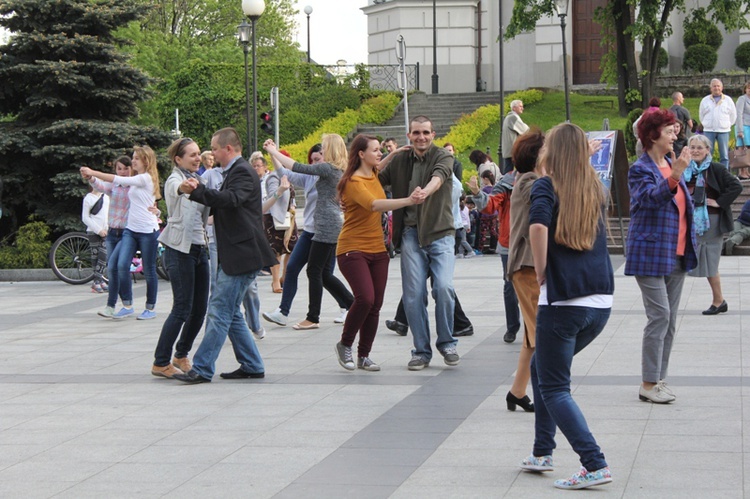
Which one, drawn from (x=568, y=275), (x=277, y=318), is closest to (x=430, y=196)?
(x=277, y=318)

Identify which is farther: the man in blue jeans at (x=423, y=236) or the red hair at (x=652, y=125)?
the man in blue jeans at (x=423, y=236)

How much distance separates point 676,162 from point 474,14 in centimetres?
3735

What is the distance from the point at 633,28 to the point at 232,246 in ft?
86.4

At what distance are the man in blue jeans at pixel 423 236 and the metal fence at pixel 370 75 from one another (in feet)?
103

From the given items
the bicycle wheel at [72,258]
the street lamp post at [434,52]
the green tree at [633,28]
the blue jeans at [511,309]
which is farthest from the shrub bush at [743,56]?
the blue jeans at [511,309]

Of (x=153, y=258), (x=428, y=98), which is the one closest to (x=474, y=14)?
(x=428, y=98)

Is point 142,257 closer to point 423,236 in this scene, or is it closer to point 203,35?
point 423,236

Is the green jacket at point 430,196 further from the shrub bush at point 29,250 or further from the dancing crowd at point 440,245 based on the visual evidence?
the shrub bush at point 29,250

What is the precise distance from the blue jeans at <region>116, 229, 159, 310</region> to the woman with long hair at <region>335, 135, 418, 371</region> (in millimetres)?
4452

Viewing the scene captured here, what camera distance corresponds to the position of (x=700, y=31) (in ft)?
117

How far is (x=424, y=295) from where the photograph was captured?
9.36 meters

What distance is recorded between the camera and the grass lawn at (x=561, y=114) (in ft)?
112

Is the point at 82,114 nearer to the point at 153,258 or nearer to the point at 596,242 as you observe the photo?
the point at 153,258

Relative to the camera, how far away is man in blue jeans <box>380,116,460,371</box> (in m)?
9.27
